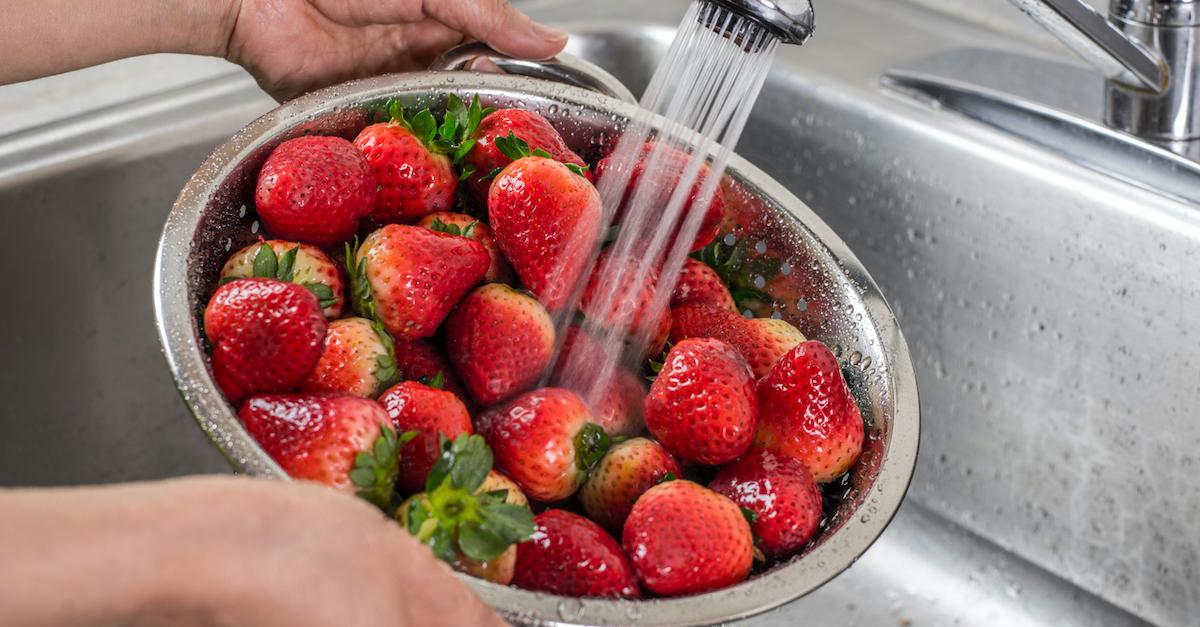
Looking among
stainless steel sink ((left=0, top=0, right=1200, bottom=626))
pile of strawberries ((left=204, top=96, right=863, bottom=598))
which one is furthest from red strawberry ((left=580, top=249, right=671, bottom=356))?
stainless steel sink ((left=0, top=0, right=1200, bottom=626))

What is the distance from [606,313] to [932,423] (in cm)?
44

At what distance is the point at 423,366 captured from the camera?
654 mm

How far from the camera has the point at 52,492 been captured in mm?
365

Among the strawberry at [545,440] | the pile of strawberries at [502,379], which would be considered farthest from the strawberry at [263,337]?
the strawberry at [545,440]

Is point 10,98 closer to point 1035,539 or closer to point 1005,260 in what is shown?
point 1005,260

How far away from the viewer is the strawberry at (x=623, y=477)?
61 cm

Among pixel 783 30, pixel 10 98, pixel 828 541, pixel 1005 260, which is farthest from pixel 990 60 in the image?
pixel 10 98

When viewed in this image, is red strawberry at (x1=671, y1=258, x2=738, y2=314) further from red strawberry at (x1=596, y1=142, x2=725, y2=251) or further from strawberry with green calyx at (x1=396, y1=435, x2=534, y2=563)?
strawberry with green calyx at (x1=396, y1=435, x2=534, y2=563)

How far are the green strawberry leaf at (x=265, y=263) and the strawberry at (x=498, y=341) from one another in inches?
4.1

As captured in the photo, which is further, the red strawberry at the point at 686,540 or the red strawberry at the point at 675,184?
the red strawberry at the point at 675,184

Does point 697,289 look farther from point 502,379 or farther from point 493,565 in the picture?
point 493,565

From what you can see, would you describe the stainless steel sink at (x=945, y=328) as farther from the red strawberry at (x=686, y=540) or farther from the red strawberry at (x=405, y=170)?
the red strawberry at (x=686, y=540)

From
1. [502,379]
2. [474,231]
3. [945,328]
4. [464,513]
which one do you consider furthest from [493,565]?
[945,328]

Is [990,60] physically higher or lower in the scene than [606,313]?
higher
